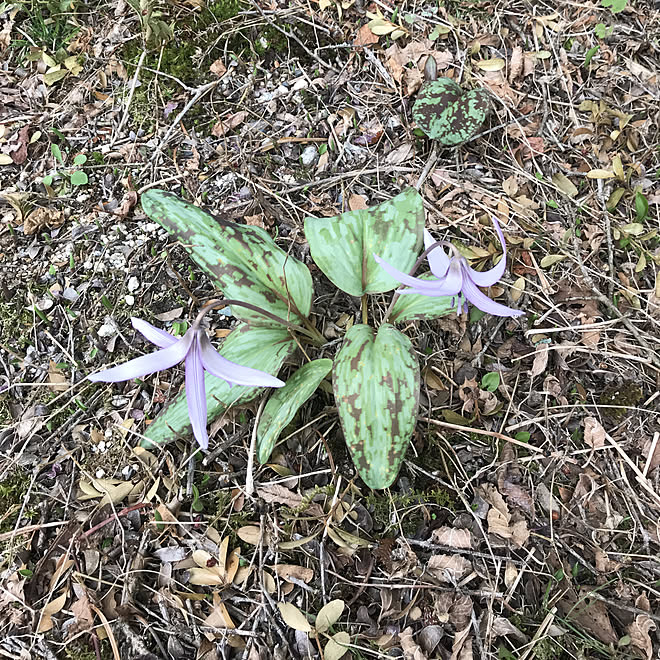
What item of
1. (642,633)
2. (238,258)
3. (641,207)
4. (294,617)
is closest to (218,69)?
(238,258)

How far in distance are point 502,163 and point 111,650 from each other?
227 centimetres

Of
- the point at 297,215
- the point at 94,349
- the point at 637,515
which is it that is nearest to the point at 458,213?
the point at 297,215

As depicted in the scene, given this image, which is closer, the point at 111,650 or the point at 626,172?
the point at 111,650

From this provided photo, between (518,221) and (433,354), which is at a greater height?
(518,221)

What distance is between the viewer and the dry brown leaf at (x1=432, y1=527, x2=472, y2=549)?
64.2 inches

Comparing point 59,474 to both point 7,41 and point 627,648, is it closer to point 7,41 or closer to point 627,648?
point 627,648

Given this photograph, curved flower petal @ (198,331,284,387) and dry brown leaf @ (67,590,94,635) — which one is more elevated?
curved flower petal @ (198,331,284,387)

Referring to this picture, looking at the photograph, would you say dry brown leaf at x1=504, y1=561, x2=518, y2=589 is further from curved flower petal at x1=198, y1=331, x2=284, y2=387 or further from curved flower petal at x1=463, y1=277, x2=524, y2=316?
curved flower petal at x1=198, y1=331, x2=284, y2=387

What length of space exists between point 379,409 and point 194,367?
515mm

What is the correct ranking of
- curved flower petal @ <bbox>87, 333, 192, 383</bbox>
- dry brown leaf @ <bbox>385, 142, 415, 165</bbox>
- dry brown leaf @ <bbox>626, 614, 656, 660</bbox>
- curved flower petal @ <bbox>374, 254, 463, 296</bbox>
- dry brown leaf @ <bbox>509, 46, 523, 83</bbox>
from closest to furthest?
curved flower petal @ <bbox>87, 333, 192, 383</bbox> → curved flower petal @ <bbox>374, 254, 463, 296</bbox> → dry brown leaf @ <bbox>626, 614, 656, 660</bbox> → dry brown leaf @ <bbox>385, 142, 415, 165</bbox> → dry brown leaf @ <bbox>509, 46, 523, 83</bbox>

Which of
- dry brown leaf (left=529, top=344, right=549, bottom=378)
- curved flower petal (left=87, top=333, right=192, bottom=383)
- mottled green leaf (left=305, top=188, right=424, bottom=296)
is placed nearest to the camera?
curved flower petal (left=87, top=333, right=192, bottom=383)

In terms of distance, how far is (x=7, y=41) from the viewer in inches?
107

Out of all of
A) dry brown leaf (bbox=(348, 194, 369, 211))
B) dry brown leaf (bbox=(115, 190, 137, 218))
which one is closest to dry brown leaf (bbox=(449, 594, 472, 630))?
dry brown leaf (bbox=(348, 194, 369, 211))

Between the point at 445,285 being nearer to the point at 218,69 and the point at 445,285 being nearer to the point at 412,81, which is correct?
the point at 412,81
